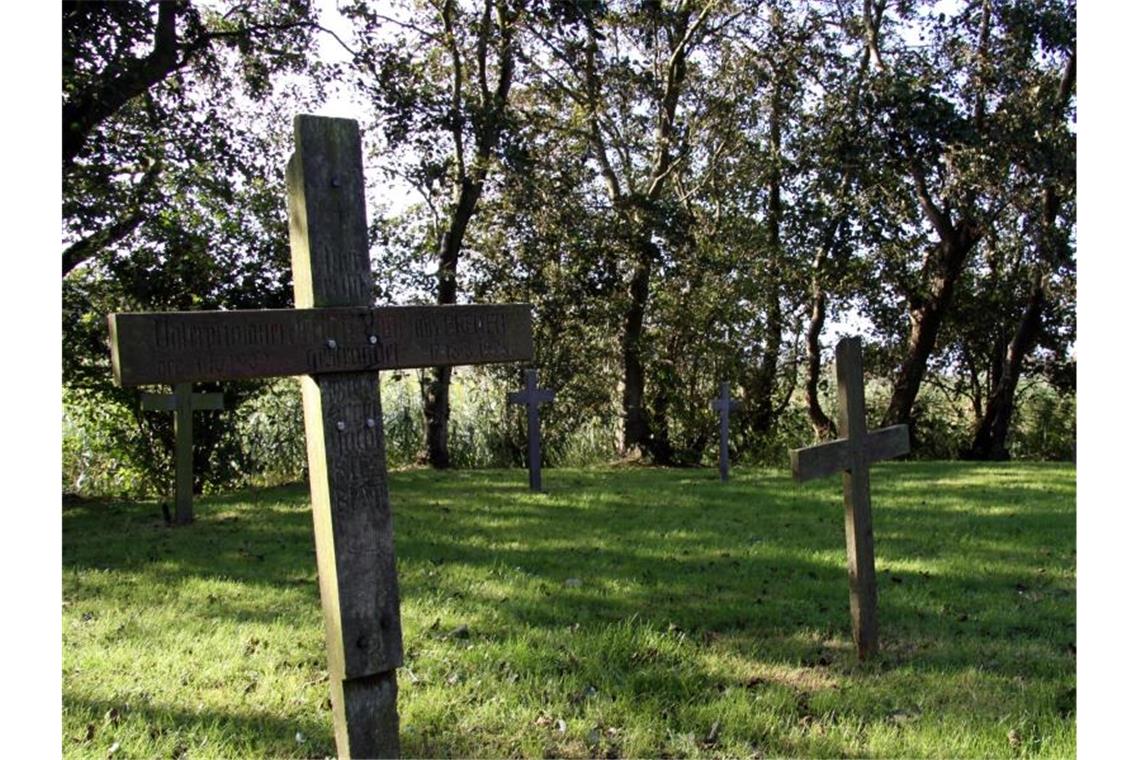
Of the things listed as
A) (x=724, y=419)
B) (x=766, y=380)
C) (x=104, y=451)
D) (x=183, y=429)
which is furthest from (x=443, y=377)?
(x=766, y=380)

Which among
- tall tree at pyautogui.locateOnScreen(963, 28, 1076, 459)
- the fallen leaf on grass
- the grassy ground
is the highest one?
tall tree at pyautogui.locateOnScreen(963, 28, 1076, 459)

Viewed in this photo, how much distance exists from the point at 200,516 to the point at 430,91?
18.1 ft

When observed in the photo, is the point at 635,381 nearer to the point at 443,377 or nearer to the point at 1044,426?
the point at 443,377

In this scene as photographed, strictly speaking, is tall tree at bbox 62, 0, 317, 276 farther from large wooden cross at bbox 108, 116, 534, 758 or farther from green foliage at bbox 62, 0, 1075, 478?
large wooden cross at bbox 108, 116, 534, 758

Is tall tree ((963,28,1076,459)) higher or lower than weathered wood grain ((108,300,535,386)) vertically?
higher

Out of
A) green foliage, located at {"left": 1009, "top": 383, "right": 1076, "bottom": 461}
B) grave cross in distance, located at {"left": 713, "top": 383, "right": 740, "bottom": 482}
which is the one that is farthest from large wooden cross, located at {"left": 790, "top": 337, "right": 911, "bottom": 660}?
green foliage, located at {"left": 1009, "top": 383, "right": 1076, "bottom": 461}

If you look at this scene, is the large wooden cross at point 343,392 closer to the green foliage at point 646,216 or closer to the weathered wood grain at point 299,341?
the weathered wood grain at point 299,341

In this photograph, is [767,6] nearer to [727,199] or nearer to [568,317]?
[727,199]

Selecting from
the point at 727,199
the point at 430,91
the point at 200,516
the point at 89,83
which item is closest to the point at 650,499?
the point at 200,516

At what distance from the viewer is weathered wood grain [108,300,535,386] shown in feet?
9.52

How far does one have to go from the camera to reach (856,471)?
5129mm

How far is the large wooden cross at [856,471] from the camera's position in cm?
502

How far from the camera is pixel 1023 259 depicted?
17.6 m

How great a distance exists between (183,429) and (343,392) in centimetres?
700
